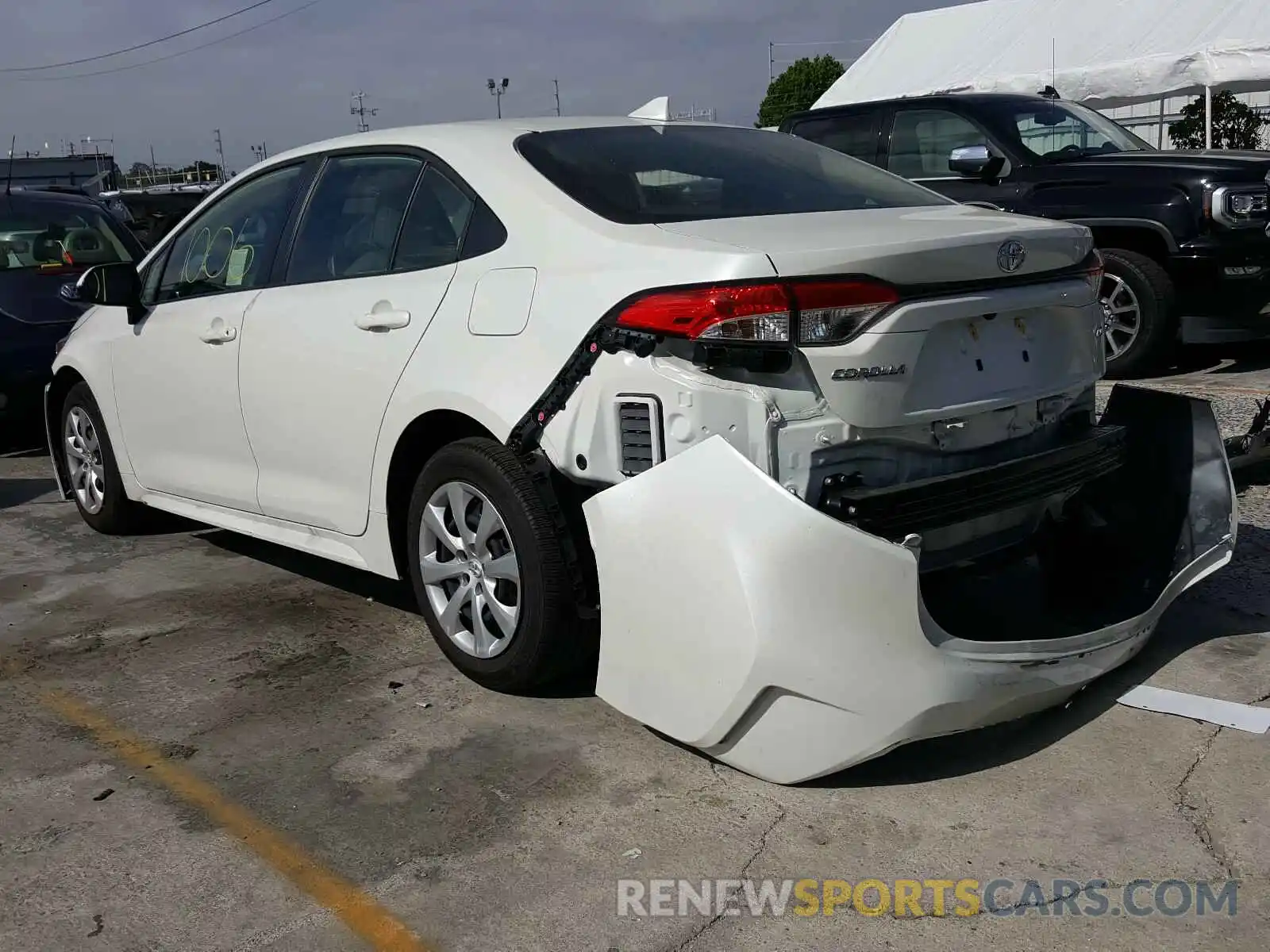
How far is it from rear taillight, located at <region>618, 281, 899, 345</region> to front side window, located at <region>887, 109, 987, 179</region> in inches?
244

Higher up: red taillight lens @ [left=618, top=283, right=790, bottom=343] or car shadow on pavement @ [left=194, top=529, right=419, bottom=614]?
red taillight lens @ [left=618, top=283, right=790, bottom=343]

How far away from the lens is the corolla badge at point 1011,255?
3.43 m

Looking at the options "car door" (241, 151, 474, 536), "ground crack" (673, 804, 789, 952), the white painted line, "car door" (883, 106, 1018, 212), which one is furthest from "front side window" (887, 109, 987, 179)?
"ground crack" (673, 804, 789, 952)

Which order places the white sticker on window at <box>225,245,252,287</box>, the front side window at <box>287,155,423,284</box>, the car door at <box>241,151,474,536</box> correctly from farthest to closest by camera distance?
1. the white sticker on window at <box>225,245,252,287</box>
2. the front side window at <box>287,155,423,284</box>
3. the car door at <box>241,151,474,536</box>

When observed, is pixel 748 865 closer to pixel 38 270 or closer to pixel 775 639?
pixel 775 639

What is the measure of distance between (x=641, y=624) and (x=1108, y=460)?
150cm

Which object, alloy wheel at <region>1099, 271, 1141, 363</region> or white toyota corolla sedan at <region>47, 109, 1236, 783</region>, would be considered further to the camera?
alloy wheel at <region>1099, 271, 1141, 363</region>

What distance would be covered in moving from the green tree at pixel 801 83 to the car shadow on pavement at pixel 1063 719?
60469mm

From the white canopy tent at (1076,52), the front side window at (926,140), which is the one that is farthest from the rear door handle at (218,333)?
the white canopy tent at (1076,52)

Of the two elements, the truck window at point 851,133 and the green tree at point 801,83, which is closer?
the truck window at point 851,133

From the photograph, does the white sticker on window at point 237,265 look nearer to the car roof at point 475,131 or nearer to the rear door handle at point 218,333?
the rear door handle at point 218,333

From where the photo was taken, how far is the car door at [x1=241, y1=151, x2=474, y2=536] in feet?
13.0

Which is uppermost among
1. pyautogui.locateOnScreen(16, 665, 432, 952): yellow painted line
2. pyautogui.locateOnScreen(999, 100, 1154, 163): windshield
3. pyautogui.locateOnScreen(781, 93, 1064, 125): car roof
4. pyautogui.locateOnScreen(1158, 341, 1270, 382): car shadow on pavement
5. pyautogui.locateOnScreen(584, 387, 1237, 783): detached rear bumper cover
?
pyautogui.locateOnScreen(781, 93, 1064, 125): car roof

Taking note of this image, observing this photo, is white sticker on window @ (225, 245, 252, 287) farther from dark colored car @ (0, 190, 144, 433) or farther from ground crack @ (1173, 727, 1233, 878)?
ground crack @ (1173, 727, 1233, 878)
